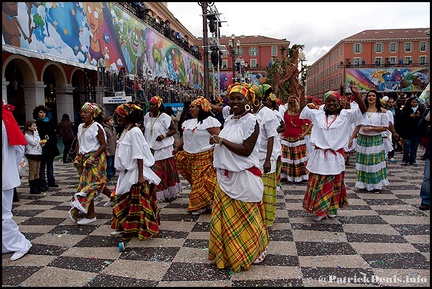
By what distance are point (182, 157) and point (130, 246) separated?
1.86m

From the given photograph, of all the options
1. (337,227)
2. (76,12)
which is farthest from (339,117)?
(76,12)

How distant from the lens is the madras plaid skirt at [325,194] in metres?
4.69

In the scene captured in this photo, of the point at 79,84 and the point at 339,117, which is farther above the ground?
the point at 79,84

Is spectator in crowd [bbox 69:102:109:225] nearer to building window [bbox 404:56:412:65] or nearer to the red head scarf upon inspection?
the red head scarf

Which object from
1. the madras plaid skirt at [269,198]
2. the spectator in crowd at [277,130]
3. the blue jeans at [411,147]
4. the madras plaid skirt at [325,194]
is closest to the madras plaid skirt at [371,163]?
the spectator in crowd at [277,130]

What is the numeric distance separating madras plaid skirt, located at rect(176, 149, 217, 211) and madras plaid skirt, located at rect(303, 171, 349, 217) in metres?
1.33

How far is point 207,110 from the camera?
17.1 ft

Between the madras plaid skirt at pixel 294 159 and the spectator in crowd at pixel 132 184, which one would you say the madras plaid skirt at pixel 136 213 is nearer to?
the spectator in crowd at pixel 132 184

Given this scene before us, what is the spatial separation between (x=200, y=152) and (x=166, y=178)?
1.03 meters

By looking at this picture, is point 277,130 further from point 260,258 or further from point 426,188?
point 260,258

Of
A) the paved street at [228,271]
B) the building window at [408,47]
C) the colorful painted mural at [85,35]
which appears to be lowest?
the paved street at [228,271]

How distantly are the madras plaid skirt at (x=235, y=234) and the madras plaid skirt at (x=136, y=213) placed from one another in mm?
1087

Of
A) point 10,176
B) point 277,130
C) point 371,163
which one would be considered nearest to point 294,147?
point 371,163

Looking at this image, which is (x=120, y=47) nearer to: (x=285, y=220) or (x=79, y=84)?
(x=79, y=84)
